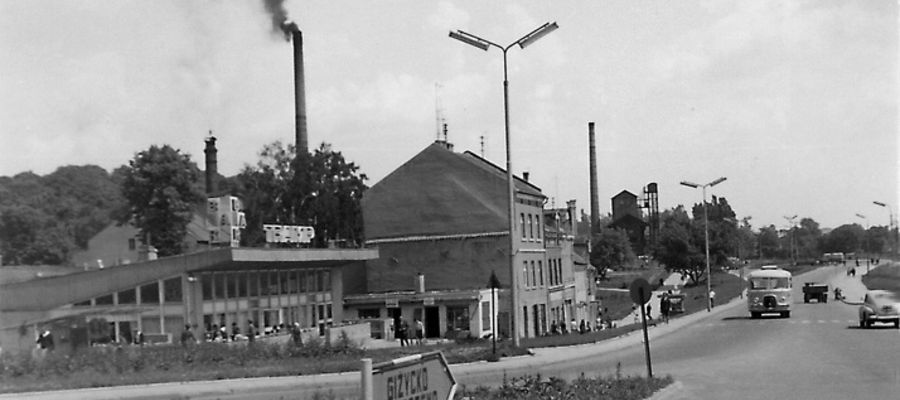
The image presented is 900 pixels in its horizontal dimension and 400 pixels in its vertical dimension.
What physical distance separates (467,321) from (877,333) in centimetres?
2141

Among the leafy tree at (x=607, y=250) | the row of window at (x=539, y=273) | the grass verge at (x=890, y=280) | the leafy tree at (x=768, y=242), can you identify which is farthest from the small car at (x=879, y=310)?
the leafy tree at (x=607, y=250)

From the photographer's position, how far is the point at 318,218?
70.4 m

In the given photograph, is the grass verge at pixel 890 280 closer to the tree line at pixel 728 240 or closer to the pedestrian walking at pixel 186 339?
the pedestrian walking at pixel 186 339

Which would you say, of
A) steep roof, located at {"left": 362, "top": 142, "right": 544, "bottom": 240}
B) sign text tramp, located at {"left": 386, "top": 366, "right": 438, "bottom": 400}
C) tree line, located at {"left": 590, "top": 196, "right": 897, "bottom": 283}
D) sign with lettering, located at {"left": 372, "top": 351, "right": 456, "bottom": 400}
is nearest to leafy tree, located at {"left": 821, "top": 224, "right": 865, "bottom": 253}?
tree line, located at {"left": 590, "top": 196, "right": 897, "bottom": 283}

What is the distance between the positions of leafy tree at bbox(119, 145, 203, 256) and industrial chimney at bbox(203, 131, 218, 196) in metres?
10.4

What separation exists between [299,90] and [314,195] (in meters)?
7.62

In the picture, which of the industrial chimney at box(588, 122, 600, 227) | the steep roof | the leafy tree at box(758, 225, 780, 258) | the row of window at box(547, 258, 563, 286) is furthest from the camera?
the industrial chimney at box(588, 122, 600, 227)

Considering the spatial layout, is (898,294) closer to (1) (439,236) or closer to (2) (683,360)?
(2) (683,360)

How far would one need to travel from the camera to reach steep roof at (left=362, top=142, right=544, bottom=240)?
57375 mm

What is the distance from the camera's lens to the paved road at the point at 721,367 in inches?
776

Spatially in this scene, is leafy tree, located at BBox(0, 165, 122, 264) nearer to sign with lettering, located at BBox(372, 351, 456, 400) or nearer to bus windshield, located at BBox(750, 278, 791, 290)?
sign with lettering, located at BBox(372, 351, 456, 400)

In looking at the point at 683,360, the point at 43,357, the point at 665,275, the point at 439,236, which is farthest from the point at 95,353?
the point at 665,275

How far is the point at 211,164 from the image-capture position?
6762 cm

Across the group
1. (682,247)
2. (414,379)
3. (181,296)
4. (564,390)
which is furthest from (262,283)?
(682,247)
